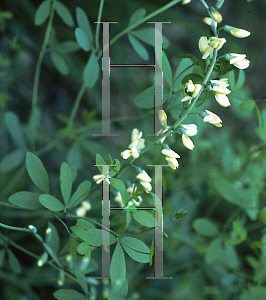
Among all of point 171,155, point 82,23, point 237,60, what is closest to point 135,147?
point 171,155

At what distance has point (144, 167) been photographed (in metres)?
0.73

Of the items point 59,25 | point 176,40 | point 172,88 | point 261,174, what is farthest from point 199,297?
point 176,40

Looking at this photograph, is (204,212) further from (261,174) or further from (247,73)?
(247,73)

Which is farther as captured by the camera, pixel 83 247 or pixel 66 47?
pixel 66 47

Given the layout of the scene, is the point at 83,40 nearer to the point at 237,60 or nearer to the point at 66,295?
the point at 237,60

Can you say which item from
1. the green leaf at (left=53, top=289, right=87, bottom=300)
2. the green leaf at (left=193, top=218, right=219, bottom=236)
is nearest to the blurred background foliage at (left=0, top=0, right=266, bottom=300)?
the green leaf at (left=193, top=218, right=219, bottom=236)

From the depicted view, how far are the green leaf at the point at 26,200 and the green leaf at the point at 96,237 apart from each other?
0.26 ft

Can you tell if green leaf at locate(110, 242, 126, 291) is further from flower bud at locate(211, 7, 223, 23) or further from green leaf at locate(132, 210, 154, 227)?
flower bud at locate(211, 7, 223, 23)

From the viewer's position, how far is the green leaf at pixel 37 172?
14.0 inches

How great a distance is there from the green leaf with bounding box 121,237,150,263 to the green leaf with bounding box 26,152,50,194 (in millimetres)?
126

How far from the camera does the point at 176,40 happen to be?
1.21 m

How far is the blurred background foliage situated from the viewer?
58 centimetres

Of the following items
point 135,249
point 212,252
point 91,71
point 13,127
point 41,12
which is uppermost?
point 41,12

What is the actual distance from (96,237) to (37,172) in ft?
0.37
